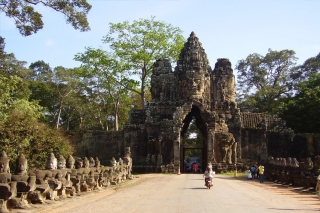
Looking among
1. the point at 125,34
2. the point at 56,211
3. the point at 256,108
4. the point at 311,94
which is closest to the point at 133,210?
the point at 56,211

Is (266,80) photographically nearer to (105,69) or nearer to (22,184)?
(105,69)

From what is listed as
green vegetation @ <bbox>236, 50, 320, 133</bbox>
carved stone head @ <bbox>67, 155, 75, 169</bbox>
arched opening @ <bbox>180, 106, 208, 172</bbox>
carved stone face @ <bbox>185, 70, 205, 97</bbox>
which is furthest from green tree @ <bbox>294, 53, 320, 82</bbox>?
carved stone head @ <bbox>67, 155, 75, 169</bbox>

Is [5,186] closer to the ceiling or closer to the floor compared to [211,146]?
closer to the floor

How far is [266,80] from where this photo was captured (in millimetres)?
58906

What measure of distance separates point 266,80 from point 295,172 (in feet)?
126

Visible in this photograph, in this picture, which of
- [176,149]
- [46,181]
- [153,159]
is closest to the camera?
[46,181]

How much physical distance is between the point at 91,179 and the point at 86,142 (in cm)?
2331

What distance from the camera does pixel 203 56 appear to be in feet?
133

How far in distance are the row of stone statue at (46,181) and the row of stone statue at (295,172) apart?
9228mm

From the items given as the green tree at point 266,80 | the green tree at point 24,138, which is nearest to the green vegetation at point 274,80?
the green tree at point 266,80

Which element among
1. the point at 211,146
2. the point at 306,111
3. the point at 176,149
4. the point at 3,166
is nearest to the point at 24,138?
the point at 3,166

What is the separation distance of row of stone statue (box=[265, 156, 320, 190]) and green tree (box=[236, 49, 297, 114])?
27.3m

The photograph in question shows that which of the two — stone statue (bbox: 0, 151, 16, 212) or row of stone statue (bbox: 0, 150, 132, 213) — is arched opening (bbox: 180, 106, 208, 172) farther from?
stone statue (bbox: 0, 151, 16, 212)

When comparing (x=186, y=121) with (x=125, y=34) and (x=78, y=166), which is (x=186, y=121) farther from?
(x=78, y=166)
